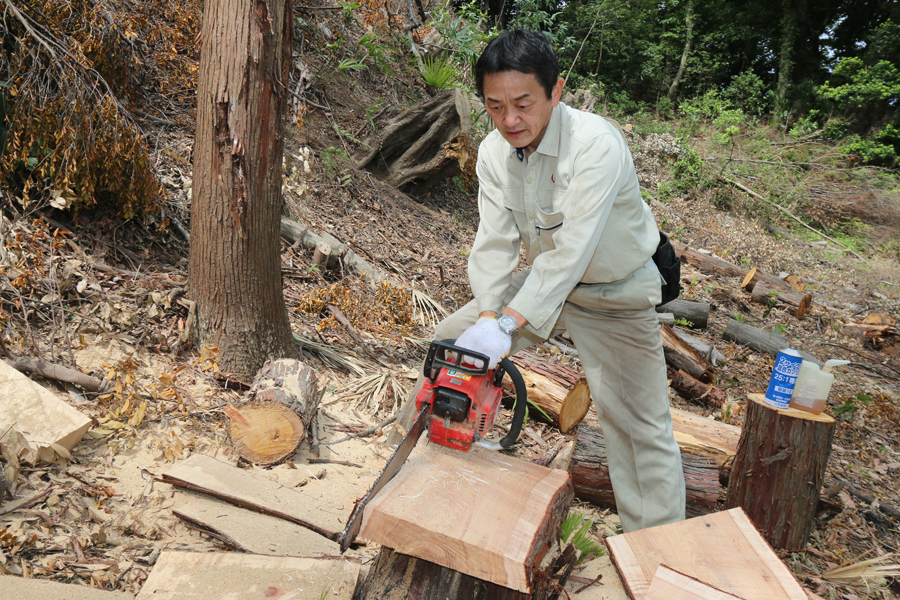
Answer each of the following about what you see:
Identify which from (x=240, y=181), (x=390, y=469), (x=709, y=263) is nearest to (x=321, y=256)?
(x=240, y=181)

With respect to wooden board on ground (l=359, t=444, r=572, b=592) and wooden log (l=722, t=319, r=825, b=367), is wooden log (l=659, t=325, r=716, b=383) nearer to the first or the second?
wooden log (l=722, t=319, r=825, b=367)

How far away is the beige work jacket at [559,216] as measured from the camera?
6.91ft

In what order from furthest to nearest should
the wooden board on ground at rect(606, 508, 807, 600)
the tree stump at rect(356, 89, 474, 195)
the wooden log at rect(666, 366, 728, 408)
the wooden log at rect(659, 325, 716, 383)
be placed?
1. the tree stump at rect(356, 89, 474, 195)
2. the wooden log at rect(659, 325, 716, 383)
3. the wooden log at rect(666, 366, 728, 408)
4. the wooden board on ground at rect(606, 508, 807, 600)

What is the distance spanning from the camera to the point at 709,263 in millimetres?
8195

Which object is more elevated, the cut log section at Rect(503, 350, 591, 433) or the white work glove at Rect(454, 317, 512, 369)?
the white work glove at Rect(454, 317, 512, 369)

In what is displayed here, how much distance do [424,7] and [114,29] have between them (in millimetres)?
6796

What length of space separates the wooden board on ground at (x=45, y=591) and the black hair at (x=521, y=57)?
217 centimetres

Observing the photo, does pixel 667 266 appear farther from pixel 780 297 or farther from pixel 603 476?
pixel 780 297

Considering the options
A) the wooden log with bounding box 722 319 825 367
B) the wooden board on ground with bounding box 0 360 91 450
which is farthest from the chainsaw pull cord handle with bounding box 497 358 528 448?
the wooden log with bounding box 722 319 825 367

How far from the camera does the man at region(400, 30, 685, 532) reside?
211 cm

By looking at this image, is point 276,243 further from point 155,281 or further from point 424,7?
point 424,7

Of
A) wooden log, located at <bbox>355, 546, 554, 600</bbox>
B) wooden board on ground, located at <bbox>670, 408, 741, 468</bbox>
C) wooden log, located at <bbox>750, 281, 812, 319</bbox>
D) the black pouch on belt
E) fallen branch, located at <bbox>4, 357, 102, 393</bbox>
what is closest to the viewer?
wooden log, located at <bbox>355, 546, 554, 600</bbox>

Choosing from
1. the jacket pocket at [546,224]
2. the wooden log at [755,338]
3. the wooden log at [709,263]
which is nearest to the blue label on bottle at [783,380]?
the jacket pocket at [546,224]

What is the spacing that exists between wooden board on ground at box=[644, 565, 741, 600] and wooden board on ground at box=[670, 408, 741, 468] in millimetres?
1772
